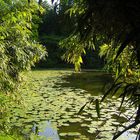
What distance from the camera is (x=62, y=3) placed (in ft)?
5.75

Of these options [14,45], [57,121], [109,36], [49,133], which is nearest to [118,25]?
[109,36]

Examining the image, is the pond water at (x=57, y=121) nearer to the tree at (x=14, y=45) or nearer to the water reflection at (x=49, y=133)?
the water reflection at (x=49, y=133)

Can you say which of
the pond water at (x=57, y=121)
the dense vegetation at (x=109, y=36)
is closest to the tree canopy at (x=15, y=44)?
the pond water at (x=57, y=121)

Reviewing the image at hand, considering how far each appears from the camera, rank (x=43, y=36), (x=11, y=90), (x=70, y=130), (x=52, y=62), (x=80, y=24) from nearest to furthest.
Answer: (x=80, y=24)
(x=11, y=90)
(x=70, y=130)
(x=52, y=62)
(x=43, y=36)

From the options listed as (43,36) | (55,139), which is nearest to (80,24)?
(55,139)

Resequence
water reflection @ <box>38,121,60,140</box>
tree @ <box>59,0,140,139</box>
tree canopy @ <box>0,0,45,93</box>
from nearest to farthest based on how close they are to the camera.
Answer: tree @ <box>59,0,140,139</box> < tree canopy @ <box>0,0,45,93</box> < water reflection @ <box>38,121,60,140</box>

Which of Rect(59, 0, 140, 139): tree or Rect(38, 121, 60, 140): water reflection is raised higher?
Rect(59, 0, 140, 139): tree

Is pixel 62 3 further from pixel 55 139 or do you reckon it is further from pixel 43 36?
pixel 43 36

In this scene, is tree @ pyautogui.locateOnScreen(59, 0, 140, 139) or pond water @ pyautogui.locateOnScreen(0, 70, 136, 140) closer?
tree @ pyautogui.locateOnScreen(59, 0, 140, 139)

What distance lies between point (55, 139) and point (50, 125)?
3.97 feet

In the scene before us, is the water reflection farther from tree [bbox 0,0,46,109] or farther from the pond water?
tree [bbox 0,0,46,109]

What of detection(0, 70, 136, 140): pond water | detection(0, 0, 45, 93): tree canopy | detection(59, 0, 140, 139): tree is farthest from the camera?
detection(0, 70, 136, 140): pond water

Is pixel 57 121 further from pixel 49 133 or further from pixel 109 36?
pixel 109 36

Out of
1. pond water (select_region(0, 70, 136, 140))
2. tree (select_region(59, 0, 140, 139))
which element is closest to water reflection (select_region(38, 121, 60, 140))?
pond water (select_region(0, 70, 136, 140))
